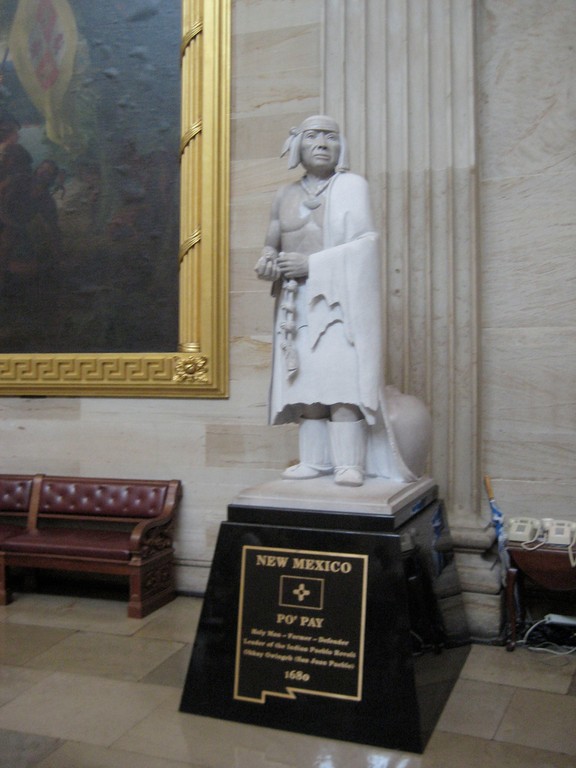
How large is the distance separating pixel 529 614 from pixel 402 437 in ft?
5.11

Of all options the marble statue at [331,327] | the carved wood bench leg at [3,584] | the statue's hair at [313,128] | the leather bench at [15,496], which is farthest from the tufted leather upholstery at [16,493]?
the statue's hair at [313,128]

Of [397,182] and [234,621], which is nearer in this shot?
[234,621]

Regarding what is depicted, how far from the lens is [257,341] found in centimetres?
538

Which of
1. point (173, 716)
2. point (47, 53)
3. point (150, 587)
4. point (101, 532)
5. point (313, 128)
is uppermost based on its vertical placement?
point (47, 53)

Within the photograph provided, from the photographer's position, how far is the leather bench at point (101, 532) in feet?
16.2

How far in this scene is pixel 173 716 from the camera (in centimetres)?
333

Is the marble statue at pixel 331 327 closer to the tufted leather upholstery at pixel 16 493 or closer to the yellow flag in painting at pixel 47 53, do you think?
the tufted leather upholstery at pixel 16 493

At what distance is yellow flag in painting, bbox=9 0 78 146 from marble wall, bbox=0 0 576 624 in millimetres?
1398

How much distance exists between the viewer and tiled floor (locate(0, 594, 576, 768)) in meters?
2.94

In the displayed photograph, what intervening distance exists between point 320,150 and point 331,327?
893 millimetres

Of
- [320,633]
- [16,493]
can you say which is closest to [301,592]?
[320,633]

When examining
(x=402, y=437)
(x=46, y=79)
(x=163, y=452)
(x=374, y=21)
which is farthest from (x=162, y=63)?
(x=402, y=437)

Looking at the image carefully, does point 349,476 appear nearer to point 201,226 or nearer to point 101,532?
point 101,532

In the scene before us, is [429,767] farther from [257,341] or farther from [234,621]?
[257,341]
